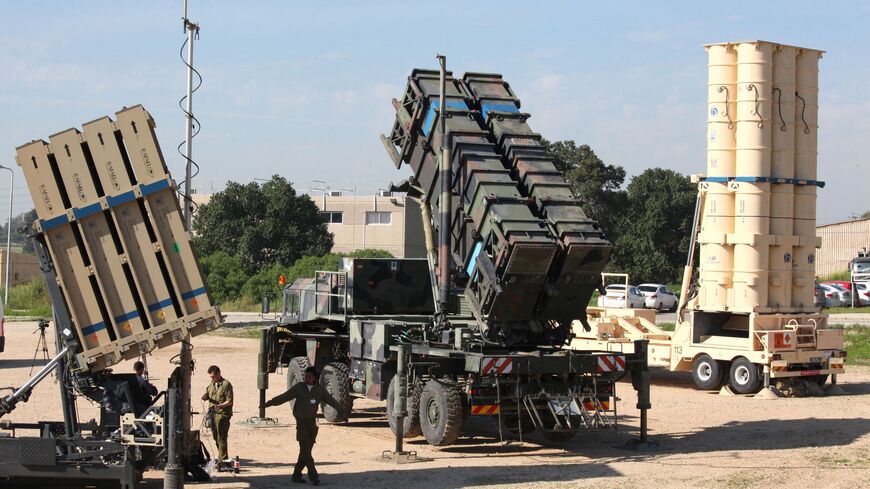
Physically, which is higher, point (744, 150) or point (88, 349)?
point (744, 150)

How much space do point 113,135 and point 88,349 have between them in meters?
2.28

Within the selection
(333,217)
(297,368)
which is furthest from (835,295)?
(297,368)

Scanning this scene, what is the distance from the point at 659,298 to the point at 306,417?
4089 centimetres

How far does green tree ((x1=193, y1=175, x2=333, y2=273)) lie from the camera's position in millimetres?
65500

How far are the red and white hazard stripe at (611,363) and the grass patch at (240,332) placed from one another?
81.6 ft

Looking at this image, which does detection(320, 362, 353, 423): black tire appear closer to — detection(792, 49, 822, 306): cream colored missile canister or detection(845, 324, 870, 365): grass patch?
detection(792, 49, 822, 306): cream colored missile canister

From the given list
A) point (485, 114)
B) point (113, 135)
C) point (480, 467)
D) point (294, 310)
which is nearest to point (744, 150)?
point (485, 114)

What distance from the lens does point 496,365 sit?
15156 mm

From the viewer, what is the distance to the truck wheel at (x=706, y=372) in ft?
75.5

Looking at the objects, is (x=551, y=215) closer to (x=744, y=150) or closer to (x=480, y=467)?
(x=480, y=467)

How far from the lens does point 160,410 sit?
12.2 metres

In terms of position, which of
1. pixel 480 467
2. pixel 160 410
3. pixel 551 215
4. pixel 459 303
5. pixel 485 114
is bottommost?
pixel 480 467

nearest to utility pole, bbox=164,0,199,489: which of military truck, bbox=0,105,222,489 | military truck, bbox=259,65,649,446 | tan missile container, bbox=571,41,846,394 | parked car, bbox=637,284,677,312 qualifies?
military truck, bbox=0,105,222,489

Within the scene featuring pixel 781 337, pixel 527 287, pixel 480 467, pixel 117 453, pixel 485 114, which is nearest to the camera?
pixel 117 453
